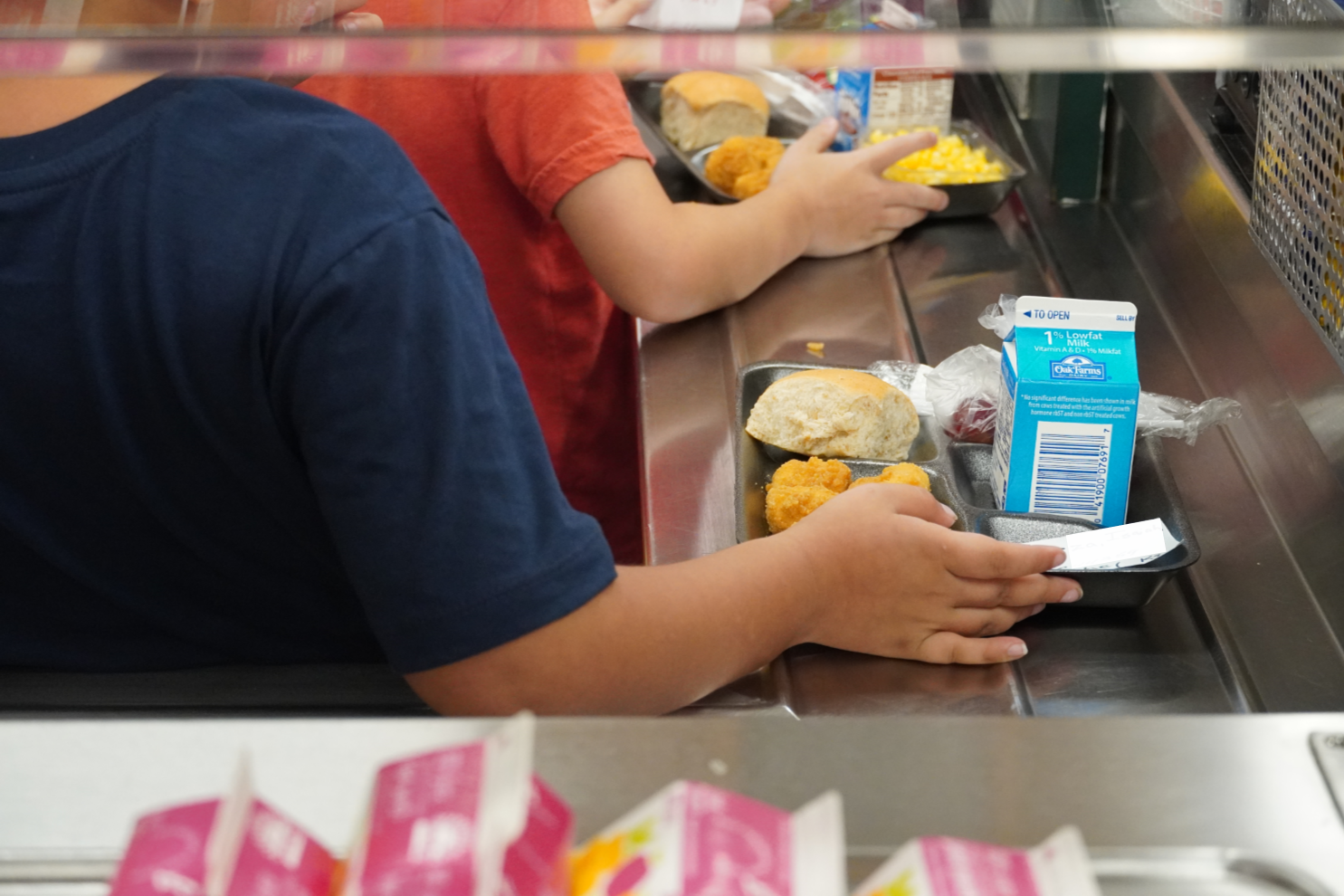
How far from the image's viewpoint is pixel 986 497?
4.42 ft

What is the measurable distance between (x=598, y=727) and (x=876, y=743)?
0.48 feet

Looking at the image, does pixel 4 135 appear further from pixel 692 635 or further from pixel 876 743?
pixel 876 743

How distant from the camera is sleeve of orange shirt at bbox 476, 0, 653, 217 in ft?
5.04

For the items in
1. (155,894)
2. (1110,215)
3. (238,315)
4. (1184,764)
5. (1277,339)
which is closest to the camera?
(155,894)

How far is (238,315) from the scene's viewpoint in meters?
0.87

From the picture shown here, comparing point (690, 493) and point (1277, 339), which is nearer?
point (1277, 339)

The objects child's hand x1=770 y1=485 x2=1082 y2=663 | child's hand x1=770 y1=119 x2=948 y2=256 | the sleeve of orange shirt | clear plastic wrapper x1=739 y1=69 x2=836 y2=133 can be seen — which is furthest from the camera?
clear plastic wrapper x1=739 y1=69 x2=836 y2=133

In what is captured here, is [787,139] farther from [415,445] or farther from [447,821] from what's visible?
[447,821]

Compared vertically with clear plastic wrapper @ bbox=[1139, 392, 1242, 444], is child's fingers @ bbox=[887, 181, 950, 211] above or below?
above

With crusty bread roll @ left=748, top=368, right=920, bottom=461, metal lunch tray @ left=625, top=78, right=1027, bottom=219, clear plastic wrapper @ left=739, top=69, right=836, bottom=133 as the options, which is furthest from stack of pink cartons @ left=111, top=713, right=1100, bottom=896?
clear plastic wrapper @ left=739, top=69, right=836, bottom=133

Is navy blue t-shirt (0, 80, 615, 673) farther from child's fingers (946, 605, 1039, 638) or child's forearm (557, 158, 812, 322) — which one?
child's forearm (557, 158, 812, 322)

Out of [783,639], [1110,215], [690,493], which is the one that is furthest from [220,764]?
[1110,215]

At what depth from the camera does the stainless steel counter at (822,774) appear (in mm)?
614

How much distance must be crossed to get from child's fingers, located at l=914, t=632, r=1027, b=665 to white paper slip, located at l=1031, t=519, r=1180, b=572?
81 millimetres
